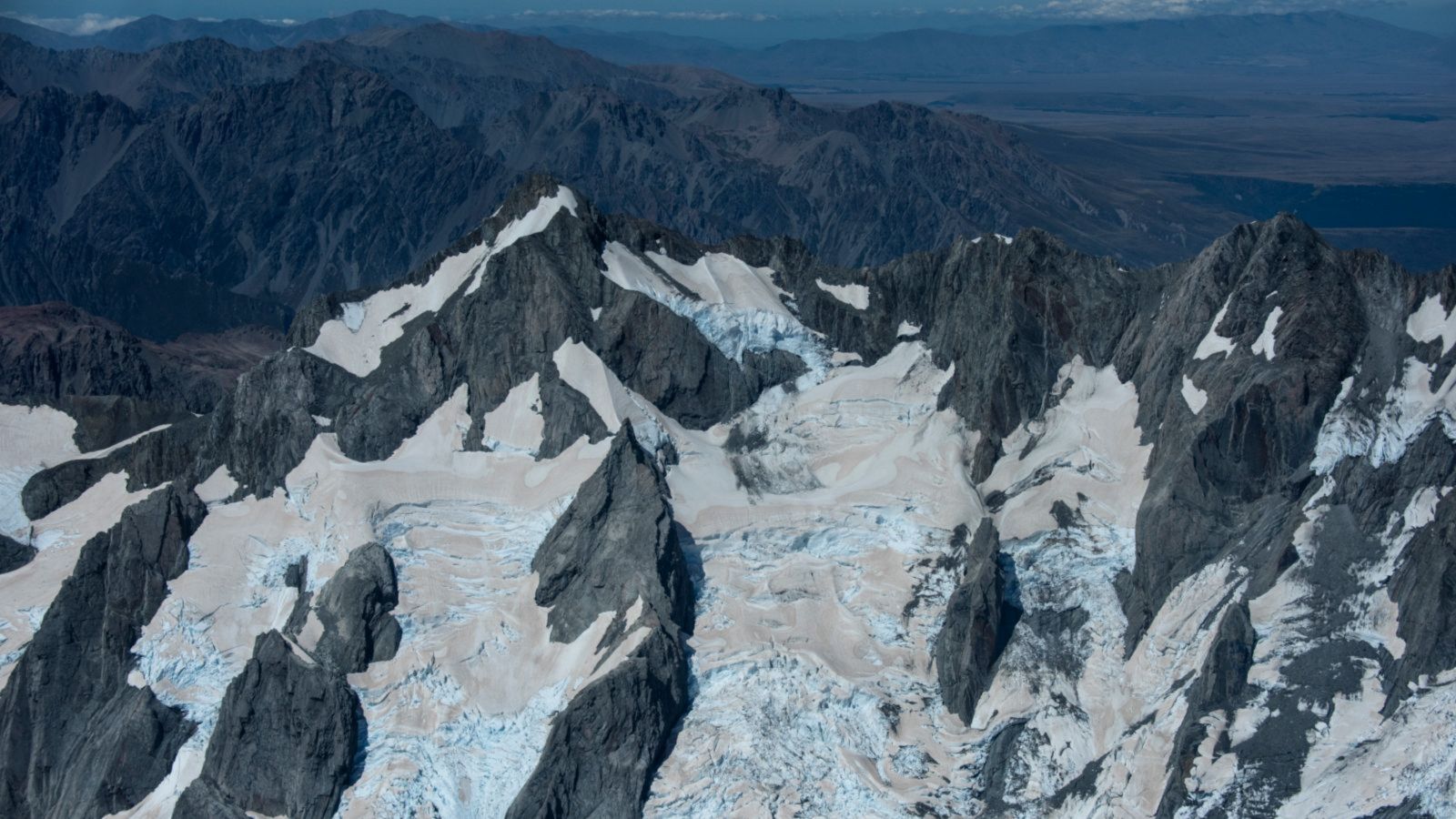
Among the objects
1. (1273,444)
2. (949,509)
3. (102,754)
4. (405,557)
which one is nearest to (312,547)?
(405,557)

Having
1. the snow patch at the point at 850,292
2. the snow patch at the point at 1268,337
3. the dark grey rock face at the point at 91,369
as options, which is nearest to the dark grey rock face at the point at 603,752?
the snow patch at the point at 850,292

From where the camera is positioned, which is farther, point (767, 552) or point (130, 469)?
point (130, 469)

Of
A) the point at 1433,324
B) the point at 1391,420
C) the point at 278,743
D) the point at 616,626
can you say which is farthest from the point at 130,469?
the point at 1433,324

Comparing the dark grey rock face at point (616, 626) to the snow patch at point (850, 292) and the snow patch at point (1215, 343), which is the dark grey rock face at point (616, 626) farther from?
the snow patch at point (1215, 343)

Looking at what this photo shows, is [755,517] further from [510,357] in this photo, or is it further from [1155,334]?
[1155,334]

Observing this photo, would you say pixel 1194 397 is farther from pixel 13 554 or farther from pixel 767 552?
pixel 13 554

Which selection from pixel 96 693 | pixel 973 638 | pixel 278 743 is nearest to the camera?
pixel 278 743
